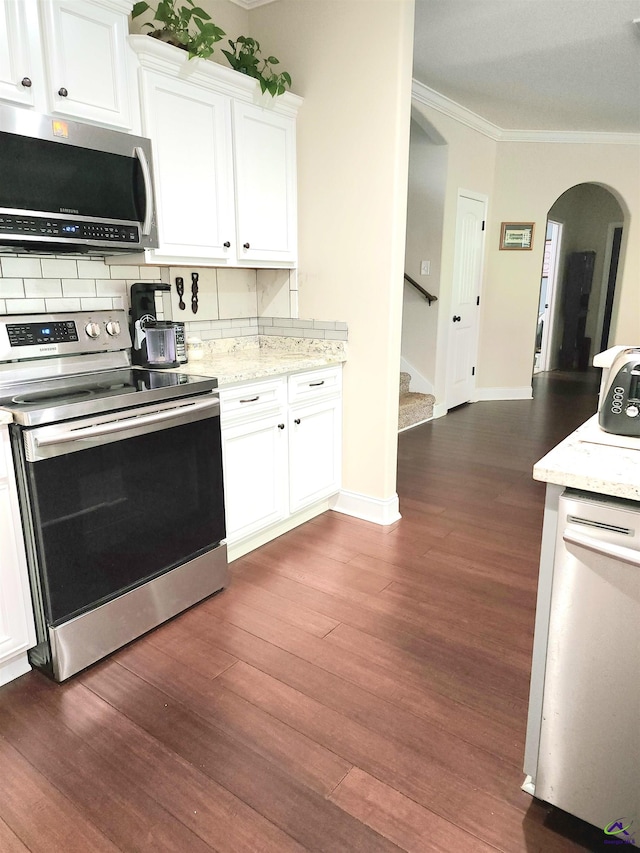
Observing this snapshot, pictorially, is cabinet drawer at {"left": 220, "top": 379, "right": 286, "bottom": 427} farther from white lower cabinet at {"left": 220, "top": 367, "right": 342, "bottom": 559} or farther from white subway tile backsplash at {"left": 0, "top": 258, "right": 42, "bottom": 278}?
white subway tile backsplash at {"left": 0, "top": 258, "right": 42, "bottom": 278}

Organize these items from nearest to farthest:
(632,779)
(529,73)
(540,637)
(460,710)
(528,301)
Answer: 1. (632,779)
2. (540,637)
3. (460,710)
4. (529,73)
5. (528,301)

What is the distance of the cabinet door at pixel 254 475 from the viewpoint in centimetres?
260

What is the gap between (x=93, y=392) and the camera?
2.13 metres

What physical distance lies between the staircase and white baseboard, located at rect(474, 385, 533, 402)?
116cm

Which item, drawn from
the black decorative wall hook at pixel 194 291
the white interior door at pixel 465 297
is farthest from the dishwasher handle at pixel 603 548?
the white interior door at pixel 465 297

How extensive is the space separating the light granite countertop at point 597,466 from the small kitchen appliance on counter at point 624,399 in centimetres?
3

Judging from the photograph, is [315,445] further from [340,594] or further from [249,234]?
[249,234]

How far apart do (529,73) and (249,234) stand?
2.84 m

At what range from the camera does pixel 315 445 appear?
312 centimetres

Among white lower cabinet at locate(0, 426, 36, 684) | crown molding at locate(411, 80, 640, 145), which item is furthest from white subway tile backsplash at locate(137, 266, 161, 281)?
crown molding at locate(411, 80, 640, 145)

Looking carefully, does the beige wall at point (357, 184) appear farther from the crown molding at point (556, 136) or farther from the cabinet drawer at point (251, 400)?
the crown molding at point (556, 136)

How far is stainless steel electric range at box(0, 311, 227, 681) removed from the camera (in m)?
1.85

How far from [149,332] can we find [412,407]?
3.10 metres

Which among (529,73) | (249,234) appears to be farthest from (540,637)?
(529,73)
